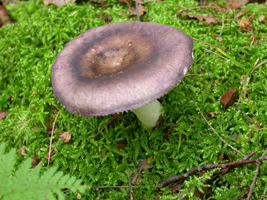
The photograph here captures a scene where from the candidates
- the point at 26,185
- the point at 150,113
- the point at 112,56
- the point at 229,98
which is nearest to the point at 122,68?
the point at 112,56

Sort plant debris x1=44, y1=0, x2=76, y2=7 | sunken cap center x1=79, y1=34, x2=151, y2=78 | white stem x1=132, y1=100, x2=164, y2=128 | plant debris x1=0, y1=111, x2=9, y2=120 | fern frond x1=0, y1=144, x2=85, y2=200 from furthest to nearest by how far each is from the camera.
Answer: plant debris x1=44, y1=0, x2=76, y2=7
plant debris x1=0, y1=111, x2=9, y2=120
white stem x1=132, y1=100, x2=164, y2=128
sunken cap center x1=79, y1=34, x2=151, y2=78
fern frond x1=0, y1=144, x2=85, y2=200

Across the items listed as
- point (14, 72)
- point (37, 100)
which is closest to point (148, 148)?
point (37, 100)

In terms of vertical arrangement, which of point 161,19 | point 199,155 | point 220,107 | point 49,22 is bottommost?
point 199,155

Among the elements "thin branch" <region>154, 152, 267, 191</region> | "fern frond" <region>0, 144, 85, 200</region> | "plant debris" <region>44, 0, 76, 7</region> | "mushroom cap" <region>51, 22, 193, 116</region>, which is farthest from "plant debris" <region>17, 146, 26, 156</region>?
"plant debris" <region>44, 0, 76, 7</region>

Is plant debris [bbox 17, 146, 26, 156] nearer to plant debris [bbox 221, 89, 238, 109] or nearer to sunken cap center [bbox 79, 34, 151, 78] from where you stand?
sunken cap center [bbox 79, 34, 151, 78]

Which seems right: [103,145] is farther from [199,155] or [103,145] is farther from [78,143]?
[199,155]

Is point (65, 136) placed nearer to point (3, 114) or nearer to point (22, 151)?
point (22, 151)
